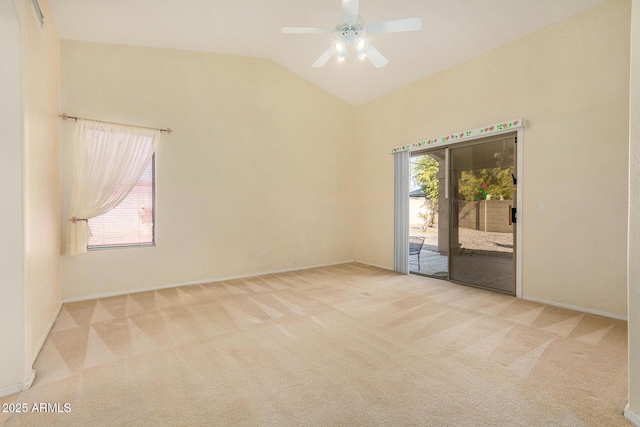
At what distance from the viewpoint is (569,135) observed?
351 cm

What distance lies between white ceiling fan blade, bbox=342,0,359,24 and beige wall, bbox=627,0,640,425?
6.30 feet

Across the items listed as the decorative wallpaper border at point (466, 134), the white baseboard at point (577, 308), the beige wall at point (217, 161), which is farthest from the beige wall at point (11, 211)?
the white baseboard at point (577, 308)

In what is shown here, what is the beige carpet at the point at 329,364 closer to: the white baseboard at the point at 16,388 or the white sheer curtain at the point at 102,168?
the white baseboard at the point at 16,388

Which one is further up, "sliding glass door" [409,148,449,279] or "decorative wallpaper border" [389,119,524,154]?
"decorative wallpaper border" [389,119,524,154]

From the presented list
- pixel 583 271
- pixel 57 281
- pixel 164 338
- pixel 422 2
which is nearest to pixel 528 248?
pixel 583 271

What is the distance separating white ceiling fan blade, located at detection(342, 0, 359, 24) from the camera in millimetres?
2638

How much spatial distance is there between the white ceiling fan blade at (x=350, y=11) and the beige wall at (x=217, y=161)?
8.97 ft

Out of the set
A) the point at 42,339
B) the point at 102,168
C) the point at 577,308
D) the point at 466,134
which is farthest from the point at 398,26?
the point at 42,339

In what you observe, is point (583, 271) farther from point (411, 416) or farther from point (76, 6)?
point (76, 6)

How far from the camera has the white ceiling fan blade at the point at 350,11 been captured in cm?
264

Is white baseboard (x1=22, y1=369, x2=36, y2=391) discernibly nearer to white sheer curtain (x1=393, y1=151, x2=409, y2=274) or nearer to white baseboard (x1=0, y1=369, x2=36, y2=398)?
white baseboard (x1=0, y1=369, x2=36, y2=398)

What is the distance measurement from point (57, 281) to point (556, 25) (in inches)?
267

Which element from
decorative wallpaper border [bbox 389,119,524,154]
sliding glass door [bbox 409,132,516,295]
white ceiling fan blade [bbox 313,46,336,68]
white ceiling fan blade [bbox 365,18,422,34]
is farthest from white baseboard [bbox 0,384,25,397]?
decorative wallpaper border [bbox 389,119,524,154]

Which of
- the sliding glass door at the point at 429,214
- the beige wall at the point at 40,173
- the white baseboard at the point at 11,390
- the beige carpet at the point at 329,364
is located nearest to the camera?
the beige carpet at the point at 329,364
